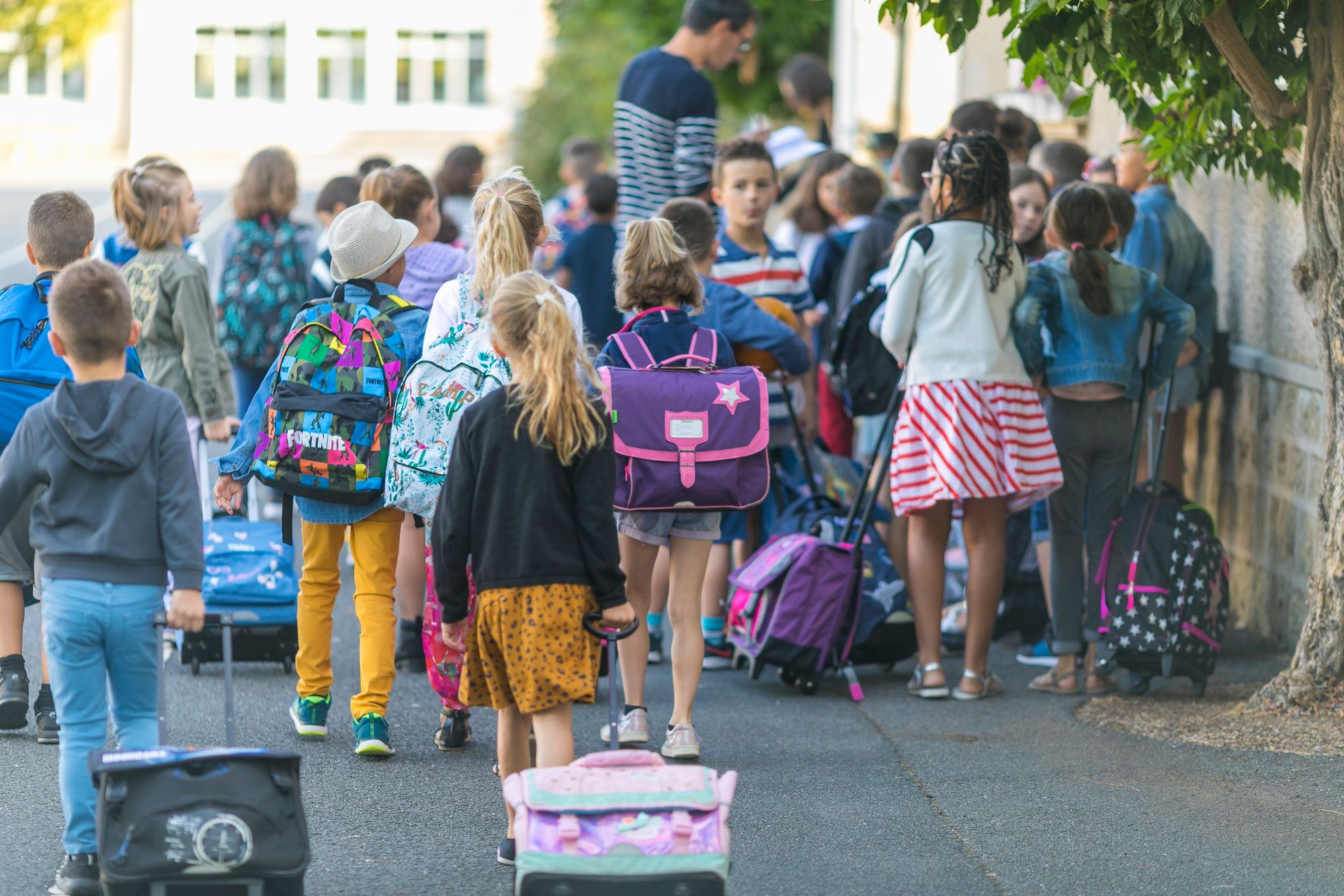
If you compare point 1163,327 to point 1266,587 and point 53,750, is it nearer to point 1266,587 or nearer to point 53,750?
point 1266,587

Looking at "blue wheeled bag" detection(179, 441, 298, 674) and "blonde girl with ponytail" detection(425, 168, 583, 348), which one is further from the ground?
"blonde girl with ponytail" detection(425, 168, 583, 348)

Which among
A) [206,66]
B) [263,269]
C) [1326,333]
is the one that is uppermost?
[206,66]

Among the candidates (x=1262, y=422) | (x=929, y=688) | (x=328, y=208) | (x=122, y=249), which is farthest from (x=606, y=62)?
(x=929, y=688)

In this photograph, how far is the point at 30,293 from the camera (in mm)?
5773

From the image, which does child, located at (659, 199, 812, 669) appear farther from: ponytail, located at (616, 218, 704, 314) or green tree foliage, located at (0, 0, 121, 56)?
green tree foliage, located at (0, 0, 121, 56)

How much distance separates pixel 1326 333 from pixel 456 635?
3588mm

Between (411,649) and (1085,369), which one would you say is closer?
(1085,369)

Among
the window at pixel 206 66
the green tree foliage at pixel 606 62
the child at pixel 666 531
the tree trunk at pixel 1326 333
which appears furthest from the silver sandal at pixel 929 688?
the window at pixel 206 66

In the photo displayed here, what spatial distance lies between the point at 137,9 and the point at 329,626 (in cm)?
5988

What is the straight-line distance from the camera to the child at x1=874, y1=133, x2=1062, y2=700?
6.64m

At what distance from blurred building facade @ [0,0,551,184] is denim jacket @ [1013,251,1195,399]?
178 feet

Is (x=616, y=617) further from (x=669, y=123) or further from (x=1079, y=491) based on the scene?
(x=669, y=123)

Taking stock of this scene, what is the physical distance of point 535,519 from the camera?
175 inches

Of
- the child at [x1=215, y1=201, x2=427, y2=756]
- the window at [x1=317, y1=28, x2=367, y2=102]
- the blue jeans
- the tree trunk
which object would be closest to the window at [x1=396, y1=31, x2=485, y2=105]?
the window at [x1=317, y1=28, x2=367, y2=102]
